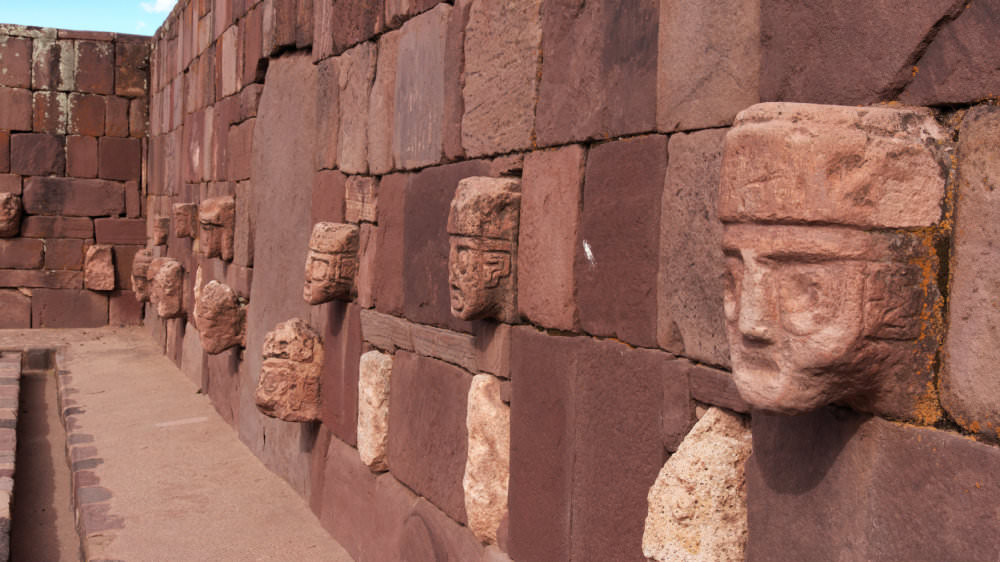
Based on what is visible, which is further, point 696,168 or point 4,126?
point 4,126

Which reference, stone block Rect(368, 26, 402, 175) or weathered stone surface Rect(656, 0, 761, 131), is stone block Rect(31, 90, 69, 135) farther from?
weathered stone surface Rect(656, 0, 761, 131)

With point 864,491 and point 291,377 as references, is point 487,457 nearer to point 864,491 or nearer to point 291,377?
point 864,491

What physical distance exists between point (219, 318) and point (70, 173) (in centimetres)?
711

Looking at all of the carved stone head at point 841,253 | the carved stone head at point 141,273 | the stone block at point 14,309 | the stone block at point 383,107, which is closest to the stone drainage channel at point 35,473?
the carved stone head at point 141,273

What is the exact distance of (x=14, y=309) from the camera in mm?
12891

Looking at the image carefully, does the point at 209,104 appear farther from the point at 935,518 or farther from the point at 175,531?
the point at 935,518

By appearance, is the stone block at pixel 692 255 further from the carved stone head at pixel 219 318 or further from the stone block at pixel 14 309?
the stone block at pixel 14 309

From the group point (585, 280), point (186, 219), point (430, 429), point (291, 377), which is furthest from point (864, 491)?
point (186, 219)

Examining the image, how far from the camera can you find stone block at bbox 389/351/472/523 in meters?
3.97

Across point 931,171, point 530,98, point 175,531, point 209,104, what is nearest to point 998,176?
point 931,171

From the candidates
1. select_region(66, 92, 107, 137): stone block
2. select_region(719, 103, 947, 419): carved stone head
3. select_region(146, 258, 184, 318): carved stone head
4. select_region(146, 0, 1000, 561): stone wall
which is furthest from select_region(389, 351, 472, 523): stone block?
select_region(66, 92, 107, 137): stone block

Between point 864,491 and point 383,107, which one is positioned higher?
point 383,107

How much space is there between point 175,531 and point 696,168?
389cm

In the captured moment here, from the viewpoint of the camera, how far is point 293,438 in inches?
240
